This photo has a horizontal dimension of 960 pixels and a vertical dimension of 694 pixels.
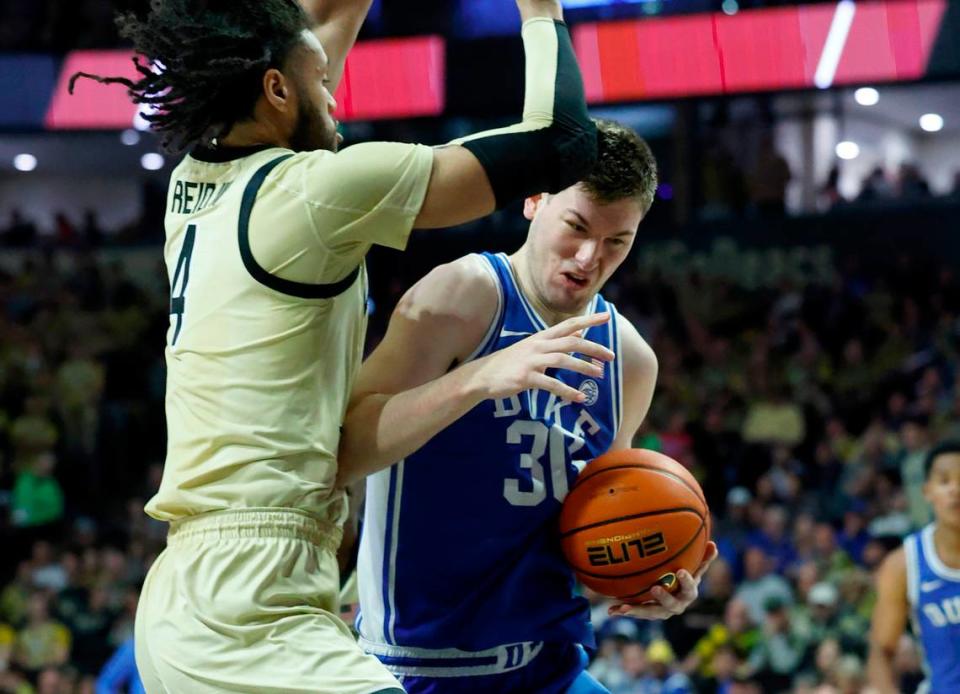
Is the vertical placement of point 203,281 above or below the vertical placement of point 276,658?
above

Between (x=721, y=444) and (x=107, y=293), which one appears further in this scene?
(x=107, y=293)

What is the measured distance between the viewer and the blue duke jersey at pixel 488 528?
11.2ft

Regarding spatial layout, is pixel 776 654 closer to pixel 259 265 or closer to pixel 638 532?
pixel 638 532

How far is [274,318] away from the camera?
2557 mm

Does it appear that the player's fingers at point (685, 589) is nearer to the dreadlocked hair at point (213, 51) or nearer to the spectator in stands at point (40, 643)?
the dreadlocked hair at point (213, 51)

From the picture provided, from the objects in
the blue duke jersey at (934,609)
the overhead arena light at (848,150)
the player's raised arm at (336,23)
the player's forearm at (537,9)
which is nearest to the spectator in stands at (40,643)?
the blue duke jersey at (934,609)

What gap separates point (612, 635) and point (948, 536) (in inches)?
153

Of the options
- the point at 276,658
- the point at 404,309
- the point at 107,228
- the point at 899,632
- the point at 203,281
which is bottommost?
the point at 107,228

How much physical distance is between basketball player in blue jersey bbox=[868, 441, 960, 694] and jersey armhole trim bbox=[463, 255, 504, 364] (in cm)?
292

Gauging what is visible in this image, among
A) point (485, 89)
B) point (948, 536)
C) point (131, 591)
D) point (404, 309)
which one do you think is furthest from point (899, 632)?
point (485, 89)

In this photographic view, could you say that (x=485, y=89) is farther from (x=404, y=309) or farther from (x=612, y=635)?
(x=404, y=309)

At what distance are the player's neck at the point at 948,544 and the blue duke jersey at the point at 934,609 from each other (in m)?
0.02

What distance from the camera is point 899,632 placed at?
5727 mm

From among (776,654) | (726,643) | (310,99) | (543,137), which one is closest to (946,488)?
(776,654)
